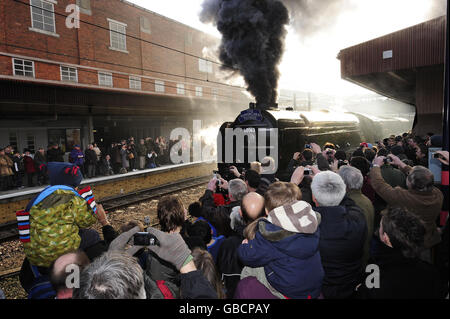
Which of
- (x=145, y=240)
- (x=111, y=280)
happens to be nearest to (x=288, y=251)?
(x=145, y=240)

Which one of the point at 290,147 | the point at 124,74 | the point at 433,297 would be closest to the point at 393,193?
the point at 433,297

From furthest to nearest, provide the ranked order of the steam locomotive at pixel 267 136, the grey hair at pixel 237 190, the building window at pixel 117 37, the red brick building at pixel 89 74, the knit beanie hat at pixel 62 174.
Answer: the building window at pixel 117 37
the red brick building at pixel 89 74
the steam locomotive at pixel 267 136
the grey hair at pixel 237 190
the knit beanie hat at pixel 62 174

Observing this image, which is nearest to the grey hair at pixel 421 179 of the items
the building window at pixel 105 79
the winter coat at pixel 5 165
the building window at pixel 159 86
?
the winter coat at pixel 5 165

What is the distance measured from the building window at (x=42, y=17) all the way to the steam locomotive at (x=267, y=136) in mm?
14831

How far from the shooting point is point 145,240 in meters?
1.94

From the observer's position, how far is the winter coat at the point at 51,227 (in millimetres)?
2557

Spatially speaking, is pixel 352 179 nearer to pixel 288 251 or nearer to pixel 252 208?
pixel 252 208

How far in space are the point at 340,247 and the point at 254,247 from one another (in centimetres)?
88

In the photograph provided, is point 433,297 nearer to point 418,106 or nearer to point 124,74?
point 418,106

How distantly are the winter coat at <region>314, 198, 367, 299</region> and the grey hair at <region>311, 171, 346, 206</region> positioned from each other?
0.05 m

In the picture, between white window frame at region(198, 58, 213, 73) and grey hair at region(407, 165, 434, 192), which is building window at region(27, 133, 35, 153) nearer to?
white window frame at region(198, 58, 213, 73)

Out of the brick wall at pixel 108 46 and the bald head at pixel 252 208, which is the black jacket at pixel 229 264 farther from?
the brick wall at pixel 108 46

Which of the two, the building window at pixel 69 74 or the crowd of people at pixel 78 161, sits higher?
the building window at pixel 69 74

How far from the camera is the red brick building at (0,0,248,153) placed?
1363 centimetres
